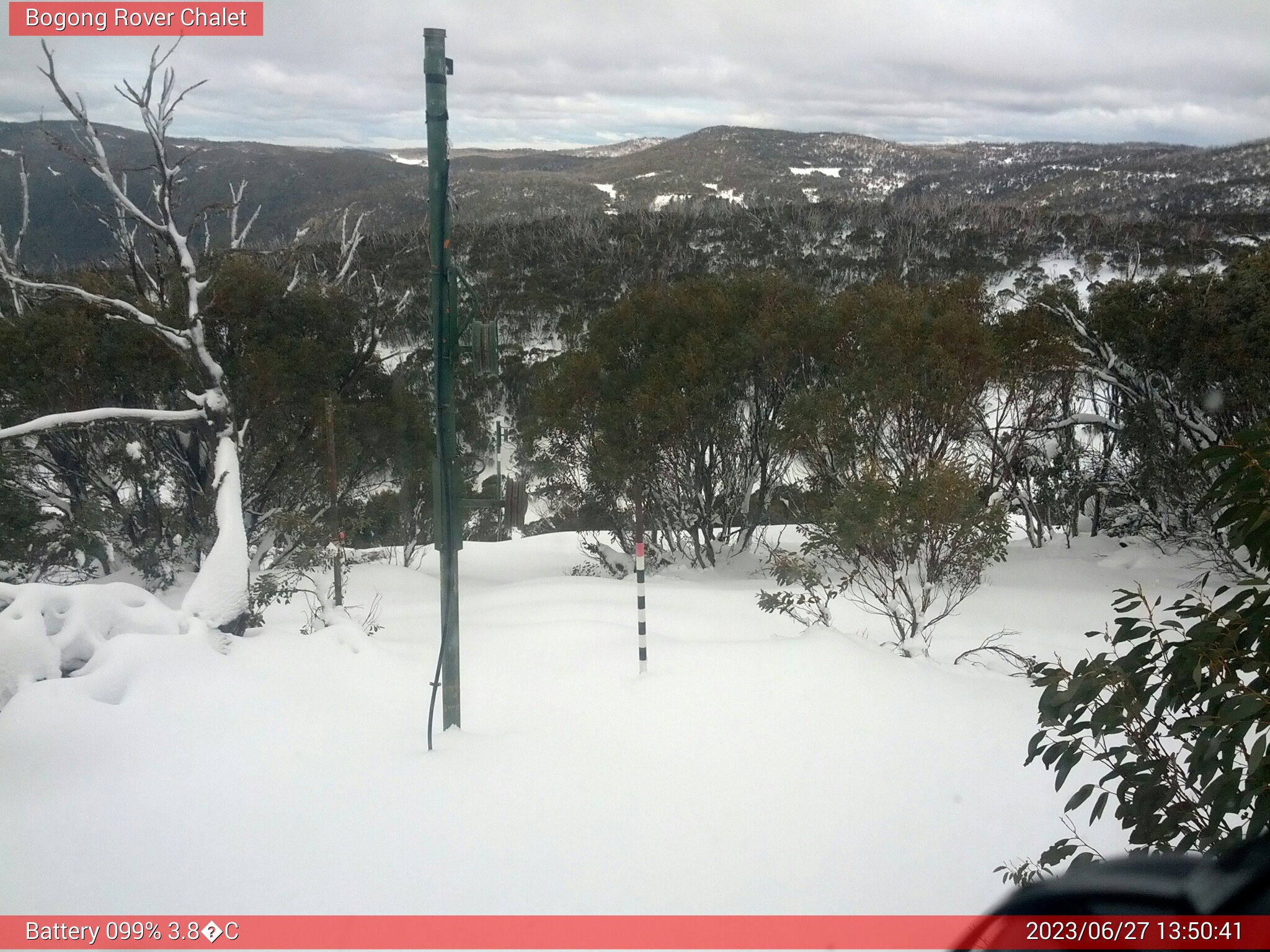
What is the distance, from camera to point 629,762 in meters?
4.07

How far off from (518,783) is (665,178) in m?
72.0

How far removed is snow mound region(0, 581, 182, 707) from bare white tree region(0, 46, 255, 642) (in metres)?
0.38

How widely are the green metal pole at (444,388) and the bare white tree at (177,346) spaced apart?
157cm

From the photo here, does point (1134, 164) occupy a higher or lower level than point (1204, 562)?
higher

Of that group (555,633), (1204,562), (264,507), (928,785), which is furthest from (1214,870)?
(264,507)

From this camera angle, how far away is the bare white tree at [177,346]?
5.28m

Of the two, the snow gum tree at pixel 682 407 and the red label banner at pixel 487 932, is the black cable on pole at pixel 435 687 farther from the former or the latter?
the snow gum tree at pixel 682 407

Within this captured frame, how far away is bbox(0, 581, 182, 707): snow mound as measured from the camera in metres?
3.83

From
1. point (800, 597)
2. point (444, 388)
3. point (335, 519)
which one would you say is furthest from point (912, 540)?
point (335, 519)

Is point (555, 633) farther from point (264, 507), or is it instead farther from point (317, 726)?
point (264, 507)

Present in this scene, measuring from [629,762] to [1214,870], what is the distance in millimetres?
3247

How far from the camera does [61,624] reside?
4.18 meters

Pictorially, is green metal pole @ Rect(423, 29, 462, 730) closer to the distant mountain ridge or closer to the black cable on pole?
the black cable on pole

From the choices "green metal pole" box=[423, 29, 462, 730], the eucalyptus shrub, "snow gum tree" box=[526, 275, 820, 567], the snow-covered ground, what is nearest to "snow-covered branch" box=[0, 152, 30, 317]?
"snow gum tree" box=[526, 275, 820, 567]
